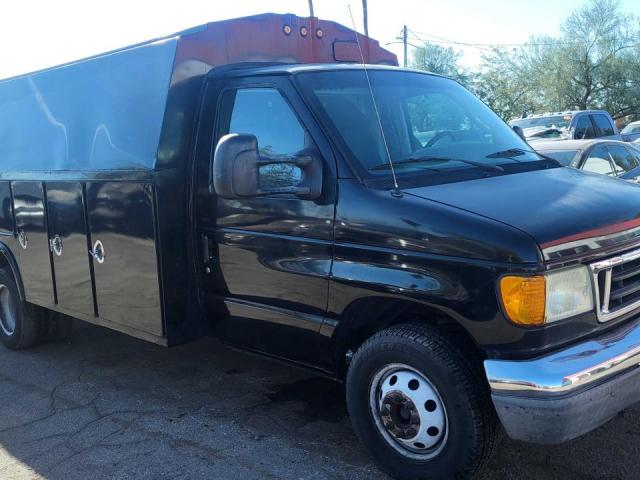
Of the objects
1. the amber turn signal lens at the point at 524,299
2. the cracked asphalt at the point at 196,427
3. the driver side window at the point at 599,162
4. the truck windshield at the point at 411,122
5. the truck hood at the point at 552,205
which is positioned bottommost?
the cracked asphalt at the point at 196,427

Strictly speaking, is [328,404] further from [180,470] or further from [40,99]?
[40,99]

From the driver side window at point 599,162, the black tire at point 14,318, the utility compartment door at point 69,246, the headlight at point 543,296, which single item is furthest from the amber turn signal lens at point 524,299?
the driver side window at point 599,162

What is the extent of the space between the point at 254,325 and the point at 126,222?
1.13m

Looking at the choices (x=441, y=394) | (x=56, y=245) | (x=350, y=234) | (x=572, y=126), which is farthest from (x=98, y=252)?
(x=572, y=126)

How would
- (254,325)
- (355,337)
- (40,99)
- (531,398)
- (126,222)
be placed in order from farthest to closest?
(40,99), (126,222), (254,325), (355,337), (531,398)

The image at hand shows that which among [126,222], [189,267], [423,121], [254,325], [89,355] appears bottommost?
[89,355]

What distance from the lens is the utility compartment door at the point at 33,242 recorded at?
5250 millimetres

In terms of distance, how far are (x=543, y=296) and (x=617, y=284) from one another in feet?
1.93

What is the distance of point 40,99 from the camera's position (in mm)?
5496

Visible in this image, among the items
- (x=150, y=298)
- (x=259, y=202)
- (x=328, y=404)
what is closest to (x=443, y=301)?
(x=259, y=202)

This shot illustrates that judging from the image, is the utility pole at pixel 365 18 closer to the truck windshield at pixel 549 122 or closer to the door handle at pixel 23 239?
the door handle at pixel 23 239

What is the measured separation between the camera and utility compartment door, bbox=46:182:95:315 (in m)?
4.82

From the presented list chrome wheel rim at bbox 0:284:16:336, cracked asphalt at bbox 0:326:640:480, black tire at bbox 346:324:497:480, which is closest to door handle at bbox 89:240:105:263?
cracked asphalt at bbox 0:326:640:480

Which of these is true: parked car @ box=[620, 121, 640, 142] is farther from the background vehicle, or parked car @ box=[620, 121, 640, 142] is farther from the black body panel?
the black body panel
